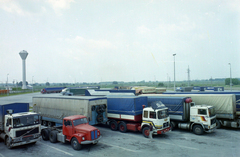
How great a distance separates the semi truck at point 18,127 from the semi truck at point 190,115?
1261 cm

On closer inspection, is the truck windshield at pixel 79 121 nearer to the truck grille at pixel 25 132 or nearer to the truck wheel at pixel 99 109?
the truck wheel at pixel 99 109

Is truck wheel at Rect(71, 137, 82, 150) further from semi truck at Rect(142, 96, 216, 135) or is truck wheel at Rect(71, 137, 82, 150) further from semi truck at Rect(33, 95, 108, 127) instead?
semi truck at Rect(142, 96, 216, 135)

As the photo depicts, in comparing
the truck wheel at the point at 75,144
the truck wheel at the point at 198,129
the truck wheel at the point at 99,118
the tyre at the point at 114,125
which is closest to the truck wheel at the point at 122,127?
the tyre at the point at 114,125

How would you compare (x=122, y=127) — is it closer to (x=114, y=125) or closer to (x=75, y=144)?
(x=114, y=125)

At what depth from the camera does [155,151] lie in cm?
1221

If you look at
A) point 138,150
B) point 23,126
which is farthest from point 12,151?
point 138,150

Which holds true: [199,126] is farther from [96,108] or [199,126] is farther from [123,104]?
[96,108]

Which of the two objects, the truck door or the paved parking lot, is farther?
the truck door

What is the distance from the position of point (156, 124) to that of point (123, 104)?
4218 mm

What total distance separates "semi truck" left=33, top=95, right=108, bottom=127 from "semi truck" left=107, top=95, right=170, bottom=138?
4.73 ft

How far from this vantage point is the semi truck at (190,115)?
15.8 meters

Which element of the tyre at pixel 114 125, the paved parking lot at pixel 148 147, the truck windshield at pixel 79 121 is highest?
the truck windshield at pixel 79 121

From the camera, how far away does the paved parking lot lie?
11914 mm

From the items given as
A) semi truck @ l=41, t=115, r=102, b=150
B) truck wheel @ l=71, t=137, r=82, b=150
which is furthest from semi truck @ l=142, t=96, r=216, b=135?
truck wheel @ l=71, t=137, r=82, b=150
